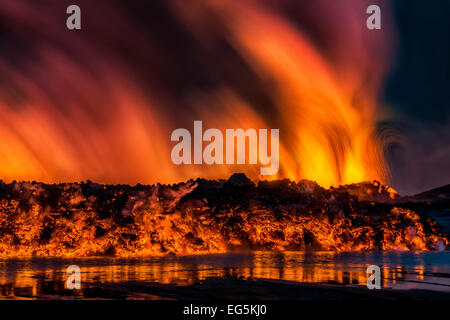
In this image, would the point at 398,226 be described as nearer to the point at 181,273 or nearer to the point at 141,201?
the point at 141,201

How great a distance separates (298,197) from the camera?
2911 inches

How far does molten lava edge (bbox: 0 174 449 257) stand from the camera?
64062 millimetres

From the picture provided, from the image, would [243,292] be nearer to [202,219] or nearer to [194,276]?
[194,276]

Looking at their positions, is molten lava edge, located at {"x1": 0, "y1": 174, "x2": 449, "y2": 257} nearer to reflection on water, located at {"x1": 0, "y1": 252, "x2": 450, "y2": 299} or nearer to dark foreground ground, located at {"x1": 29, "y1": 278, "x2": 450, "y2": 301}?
reflection on water, located at {"x1": 0, "y1": 252, "x2": 450, "y2": 299}

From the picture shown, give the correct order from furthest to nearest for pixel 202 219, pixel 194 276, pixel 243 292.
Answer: pixel 202 219 < pixel 194 276 < pixel 243 292

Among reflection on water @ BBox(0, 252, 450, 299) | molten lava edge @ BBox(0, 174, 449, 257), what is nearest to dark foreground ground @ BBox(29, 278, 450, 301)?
reflection on water @ BBox(0, 252, 450, 299)

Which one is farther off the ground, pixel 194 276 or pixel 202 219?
pixel 202 219

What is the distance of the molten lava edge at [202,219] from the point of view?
64062 millimetres

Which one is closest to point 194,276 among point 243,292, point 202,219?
point 243,292

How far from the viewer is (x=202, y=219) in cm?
6950

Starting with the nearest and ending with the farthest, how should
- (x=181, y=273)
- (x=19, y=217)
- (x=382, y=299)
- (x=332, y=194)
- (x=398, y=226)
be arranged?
(x=382, y=299) → (x=181, y=273) → (x=19, y=217) → (x=398, y=226) → (x=332, y=194)
